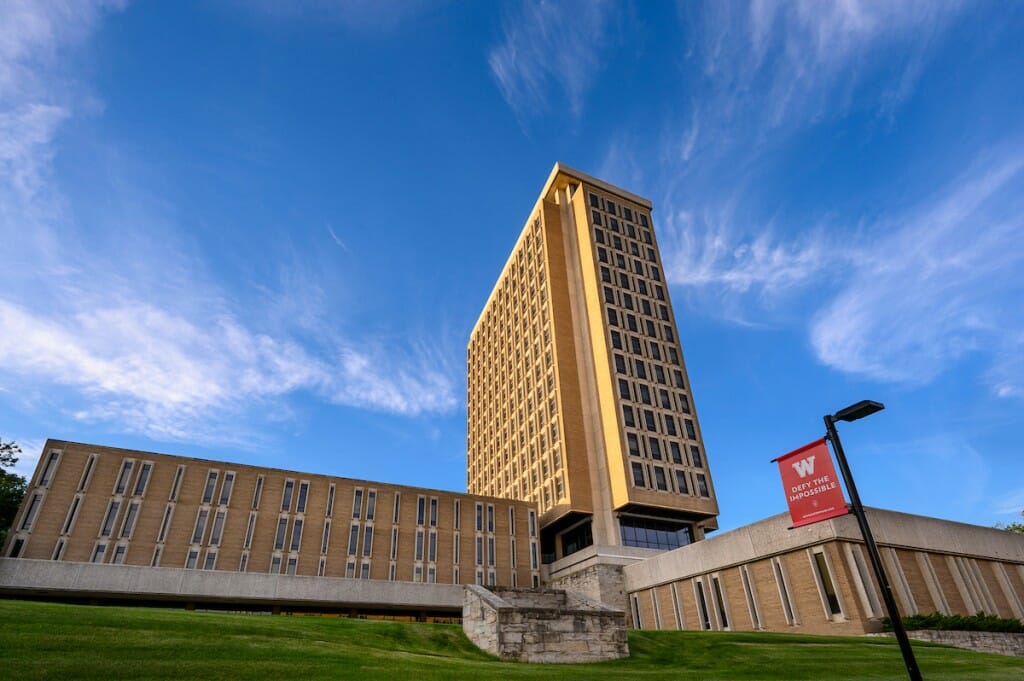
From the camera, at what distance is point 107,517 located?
51.8m

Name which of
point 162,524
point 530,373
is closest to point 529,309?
point 530,373

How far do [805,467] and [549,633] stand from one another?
13271 mm

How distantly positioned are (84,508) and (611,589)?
4859cm

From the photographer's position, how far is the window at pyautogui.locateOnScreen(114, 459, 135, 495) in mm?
53188

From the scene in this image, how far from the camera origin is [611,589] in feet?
182

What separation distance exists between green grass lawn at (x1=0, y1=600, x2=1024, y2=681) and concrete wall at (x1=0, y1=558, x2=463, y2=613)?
82.1 feet

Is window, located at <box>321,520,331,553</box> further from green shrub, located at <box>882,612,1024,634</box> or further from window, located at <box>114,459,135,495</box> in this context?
green shrub, located at <box>882,612,1024,634</box>

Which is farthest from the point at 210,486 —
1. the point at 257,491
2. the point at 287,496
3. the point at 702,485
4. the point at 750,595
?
the point at 702,485

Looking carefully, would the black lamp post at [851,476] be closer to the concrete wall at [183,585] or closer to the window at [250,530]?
the concrete wall at [183,585]

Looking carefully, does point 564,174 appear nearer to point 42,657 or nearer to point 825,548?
point 825,548

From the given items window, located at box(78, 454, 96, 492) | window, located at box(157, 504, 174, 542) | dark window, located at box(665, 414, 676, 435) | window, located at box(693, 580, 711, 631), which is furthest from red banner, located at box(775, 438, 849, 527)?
window, located at box(78, 454, 96, 492)

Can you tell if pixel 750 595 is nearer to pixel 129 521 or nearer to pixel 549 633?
pixel 549 633

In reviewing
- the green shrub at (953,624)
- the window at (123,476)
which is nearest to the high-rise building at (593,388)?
the green shrub at (953,624)

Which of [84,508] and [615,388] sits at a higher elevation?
[615,388]
